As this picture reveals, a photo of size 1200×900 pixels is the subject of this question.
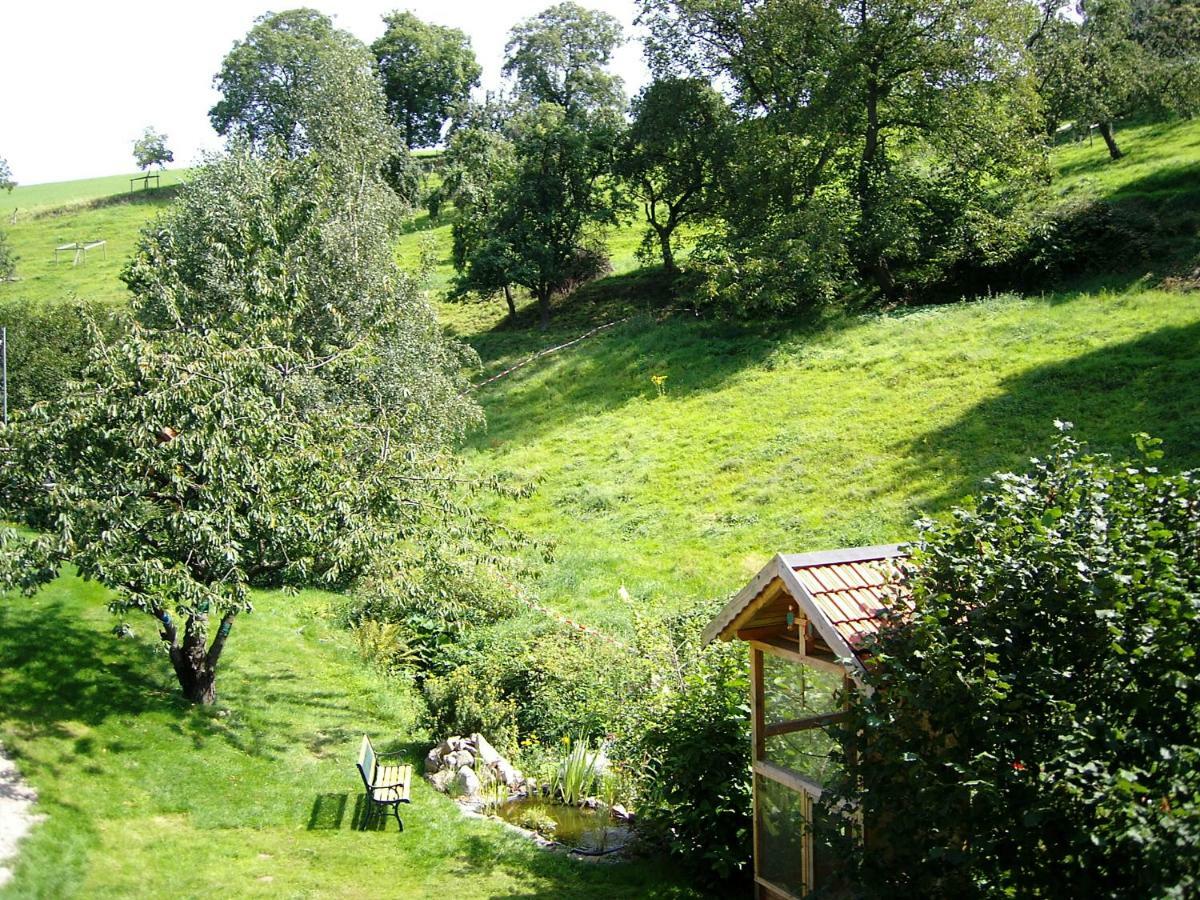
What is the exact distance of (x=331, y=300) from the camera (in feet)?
70.9

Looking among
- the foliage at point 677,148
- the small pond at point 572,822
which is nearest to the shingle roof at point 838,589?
the small pond at point 572,822

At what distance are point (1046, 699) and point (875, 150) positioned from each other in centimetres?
2978

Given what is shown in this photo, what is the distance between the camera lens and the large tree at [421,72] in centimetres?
6456

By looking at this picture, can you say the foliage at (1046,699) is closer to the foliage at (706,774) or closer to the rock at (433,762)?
the foliage at (706,774)

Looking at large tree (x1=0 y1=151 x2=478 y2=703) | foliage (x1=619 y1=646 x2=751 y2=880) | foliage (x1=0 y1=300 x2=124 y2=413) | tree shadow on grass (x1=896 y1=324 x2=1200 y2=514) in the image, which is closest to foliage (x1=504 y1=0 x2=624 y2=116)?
foliage (x1=0 y1=300 x2=124 y2=413)

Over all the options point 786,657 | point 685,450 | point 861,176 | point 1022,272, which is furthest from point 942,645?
point 861,176

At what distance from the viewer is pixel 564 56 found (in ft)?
178

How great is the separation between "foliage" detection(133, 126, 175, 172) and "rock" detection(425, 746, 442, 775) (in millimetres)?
63992

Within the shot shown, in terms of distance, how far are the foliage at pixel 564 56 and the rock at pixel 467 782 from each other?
146 ft

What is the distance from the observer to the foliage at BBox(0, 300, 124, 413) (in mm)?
26859

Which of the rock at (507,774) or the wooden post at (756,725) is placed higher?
the wooden post at (756,725)

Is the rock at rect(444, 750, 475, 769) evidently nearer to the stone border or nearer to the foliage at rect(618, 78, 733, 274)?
the stone border

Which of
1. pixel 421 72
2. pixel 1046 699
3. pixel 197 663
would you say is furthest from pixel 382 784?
pixel 421 72

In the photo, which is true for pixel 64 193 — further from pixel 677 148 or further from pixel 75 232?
pixel 677 148
